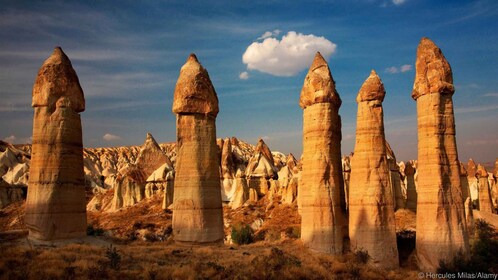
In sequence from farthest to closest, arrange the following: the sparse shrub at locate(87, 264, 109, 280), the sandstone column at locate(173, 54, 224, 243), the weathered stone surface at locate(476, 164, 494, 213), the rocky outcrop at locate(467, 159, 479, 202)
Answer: the rocky outcrop at locate(467, 159, 479, 202) → the weathered stone surface at locate(476, 164, 494, 213) → the sandstone column at locate(173, 54, 224, 243) → the sparse shrub at locate(87, 264, 109, 280)

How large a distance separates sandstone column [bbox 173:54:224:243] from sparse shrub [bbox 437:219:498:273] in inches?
397

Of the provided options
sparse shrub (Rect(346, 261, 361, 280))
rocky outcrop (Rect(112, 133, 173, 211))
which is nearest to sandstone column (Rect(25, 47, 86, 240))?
sparse shrub (Rect(346, 261, 361, 280))

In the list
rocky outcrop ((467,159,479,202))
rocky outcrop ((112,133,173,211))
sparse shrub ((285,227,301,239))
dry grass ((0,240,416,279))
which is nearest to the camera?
dry grass ((0,240,416,279))

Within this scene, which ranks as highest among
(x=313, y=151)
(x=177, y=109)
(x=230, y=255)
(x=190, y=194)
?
(x=177, y=109)

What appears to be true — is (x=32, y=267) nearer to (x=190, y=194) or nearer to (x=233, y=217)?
(x=190, y=194)

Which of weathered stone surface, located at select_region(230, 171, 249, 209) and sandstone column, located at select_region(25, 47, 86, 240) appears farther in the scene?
weathered stone surface, located at select_region(230, 171, 249, 209)

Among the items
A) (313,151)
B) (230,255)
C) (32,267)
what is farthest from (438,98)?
(32,267)

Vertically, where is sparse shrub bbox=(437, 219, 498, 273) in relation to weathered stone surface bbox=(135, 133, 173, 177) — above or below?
below

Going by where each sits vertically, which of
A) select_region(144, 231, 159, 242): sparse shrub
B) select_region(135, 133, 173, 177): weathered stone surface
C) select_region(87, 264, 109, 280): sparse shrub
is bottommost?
select_region(144, 231, 159, 242): sparse shrub

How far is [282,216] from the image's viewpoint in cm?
3834

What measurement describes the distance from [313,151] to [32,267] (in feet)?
42.4

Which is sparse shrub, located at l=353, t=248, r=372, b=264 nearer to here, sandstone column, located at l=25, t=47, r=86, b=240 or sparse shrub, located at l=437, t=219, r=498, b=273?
sparse shrub, located at l=437, t=219, r=498, b=273

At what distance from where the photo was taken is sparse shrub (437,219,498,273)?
19.5 metres

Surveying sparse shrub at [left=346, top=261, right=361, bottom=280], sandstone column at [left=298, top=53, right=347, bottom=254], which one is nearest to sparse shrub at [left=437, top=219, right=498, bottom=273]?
sparse shrub at [left=346, top=261, right=361, bottom=280]
